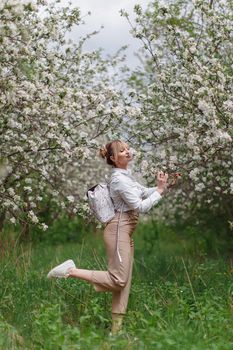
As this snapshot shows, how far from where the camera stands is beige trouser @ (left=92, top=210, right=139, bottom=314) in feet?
20.2

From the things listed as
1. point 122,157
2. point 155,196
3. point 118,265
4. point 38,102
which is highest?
point 38,102

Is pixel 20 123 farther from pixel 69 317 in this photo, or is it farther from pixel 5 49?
pixel 69 317

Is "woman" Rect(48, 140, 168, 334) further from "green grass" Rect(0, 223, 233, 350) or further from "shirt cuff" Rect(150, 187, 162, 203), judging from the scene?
"green grass" Rect(0, 223, 233, 350)

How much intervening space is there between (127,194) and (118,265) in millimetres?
589

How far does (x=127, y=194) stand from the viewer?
615cm

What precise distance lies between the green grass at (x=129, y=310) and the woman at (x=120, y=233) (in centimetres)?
20

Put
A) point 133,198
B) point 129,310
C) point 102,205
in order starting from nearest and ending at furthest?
point 133,198, point 102,205, point 129,310


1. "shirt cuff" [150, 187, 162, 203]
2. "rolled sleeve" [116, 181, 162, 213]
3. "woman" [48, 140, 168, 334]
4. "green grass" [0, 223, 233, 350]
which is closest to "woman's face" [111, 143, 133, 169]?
"woman" [48, 140, 168, 334]

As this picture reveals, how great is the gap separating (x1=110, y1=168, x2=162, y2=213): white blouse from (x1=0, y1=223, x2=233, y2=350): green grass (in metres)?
0.86

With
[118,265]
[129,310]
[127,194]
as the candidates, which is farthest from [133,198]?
[129,310]

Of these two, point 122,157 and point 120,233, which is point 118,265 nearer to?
point 120,233

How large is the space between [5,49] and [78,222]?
9880 millimetres

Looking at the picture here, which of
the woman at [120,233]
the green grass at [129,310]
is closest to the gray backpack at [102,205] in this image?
the woman at [120,233]

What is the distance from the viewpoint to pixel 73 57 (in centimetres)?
884
